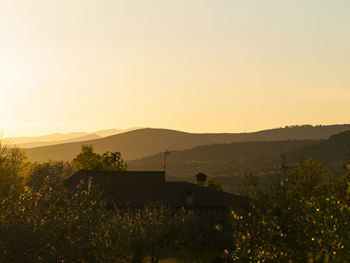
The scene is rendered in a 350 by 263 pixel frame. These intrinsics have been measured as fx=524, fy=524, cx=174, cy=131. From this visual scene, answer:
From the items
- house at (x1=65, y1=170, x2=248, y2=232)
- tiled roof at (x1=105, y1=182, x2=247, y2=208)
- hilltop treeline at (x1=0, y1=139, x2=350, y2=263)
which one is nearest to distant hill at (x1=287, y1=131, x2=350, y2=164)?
house at (x1=65, y1=170, x2=248, y2=232)

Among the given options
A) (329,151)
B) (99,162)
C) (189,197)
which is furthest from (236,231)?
(329,151)

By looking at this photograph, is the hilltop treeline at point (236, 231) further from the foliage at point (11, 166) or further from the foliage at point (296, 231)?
the foliage at point (11, 166)

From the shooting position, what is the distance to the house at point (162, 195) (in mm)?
49344

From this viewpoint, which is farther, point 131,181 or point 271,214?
point 131,181

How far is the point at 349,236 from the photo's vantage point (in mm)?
18922

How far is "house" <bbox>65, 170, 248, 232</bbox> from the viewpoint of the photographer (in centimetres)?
4934

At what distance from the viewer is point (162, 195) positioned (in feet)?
171

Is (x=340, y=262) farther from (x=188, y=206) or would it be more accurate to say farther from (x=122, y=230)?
(x=188, y=206)

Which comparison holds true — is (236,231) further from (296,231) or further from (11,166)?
(11,166)

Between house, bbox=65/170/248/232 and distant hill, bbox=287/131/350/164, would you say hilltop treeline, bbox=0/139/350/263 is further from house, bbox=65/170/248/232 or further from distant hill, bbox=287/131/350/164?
distant hill, bbox=287/131/350/164

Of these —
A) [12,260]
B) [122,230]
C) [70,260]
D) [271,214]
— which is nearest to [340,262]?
[271,214]

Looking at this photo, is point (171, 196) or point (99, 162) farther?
point (99, 162)

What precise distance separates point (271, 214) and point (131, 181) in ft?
126

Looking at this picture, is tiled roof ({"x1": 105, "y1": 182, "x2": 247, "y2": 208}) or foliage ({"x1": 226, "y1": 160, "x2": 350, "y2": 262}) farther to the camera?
tiled roof ({"x1": 105, "y1": 182, "x2": 247, "y2": 208})
